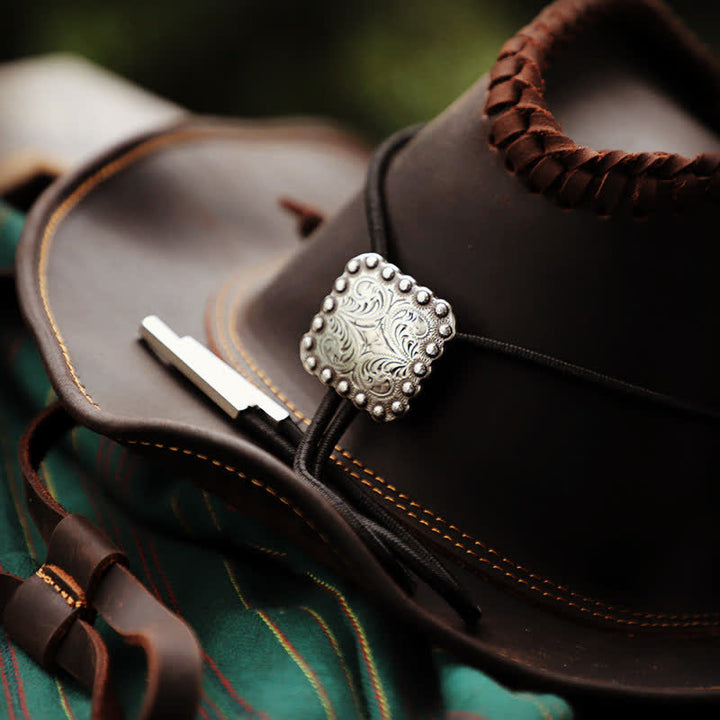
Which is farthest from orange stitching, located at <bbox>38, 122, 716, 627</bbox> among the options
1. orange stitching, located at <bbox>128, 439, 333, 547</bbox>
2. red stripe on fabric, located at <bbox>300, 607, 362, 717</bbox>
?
red stripe on fabric, located at <bbox>300, 607, 362, 717</bbox>

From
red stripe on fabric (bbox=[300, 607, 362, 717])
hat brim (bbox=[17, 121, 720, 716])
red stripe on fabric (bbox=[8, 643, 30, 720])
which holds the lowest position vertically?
red stripe on fabric (bbox=[8, 643, 30, 720])

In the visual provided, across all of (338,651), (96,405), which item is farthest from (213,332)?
(338,651)

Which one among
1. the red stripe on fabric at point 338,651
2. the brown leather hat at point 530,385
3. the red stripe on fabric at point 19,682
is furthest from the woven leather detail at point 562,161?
the red stripe on fabric at point 19,682

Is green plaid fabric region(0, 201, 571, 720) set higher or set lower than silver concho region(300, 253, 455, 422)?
lower

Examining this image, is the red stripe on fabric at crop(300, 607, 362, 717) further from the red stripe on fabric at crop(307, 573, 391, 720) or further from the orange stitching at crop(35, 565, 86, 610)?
the orange stitching at crop(35, 565, 86, 610)

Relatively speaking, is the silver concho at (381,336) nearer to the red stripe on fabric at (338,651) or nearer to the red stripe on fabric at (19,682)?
the red stripe on fabric at (338,651)

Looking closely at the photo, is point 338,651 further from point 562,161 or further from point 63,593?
point 562,161

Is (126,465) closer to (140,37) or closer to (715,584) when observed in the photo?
(715,584)

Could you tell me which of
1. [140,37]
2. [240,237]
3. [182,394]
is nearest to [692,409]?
[182,394]
